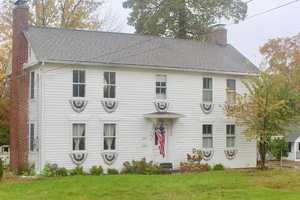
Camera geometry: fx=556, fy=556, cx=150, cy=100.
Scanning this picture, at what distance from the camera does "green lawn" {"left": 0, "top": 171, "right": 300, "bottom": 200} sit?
58.2 feet

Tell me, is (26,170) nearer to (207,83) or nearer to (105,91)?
(105,91)

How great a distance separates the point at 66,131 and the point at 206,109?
832cm

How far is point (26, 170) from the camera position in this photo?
27.7m

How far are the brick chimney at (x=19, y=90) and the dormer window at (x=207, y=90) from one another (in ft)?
31.8

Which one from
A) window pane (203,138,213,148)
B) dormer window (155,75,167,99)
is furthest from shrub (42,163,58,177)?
window pane (203,138,213,148)

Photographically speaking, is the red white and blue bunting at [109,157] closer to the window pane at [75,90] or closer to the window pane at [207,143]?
the window pane at [75,90]

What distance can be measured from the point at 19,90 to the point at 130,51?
20.8ft

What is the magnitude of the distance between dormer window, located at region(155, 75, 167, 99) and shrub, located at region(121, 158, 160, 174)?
12.3ft

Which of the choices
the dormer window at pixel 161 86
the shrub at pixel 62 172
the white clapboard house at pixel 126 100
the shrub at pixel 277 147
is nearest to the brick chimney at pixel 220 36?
the white clapboard house at pixel 126 100

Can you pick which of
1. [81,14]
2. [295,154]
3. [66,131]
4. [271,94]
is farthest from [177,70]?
[295,154]

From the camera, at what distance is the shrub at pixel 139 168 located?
91.8 feet

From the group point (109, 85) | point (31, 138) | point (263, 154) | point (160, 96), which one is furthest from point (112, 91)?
point (263, 154)

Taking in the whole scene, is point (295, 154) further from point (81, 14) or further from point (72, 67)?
point (72, 67)

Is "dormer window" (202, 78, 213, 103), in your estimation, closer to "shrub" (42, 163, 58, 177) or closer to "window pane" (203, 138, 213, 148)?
"window pane" (203, 138, 213, 148)
